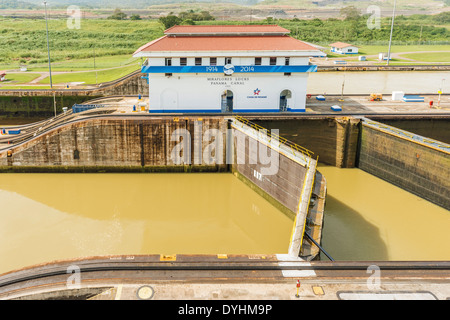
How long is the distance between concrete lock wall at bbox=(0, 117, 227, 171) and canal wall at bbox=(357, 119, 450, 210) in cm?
1033

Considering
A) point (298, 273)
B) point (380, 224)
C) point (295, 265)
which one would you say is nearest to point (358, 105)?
point (380, 224)

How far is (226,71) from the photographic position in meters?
29.1

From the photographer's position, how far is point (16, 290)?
12.9 m

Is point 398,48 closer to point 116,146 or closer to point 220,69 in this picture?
point 220,69

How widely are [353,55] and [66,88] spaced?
197 feet

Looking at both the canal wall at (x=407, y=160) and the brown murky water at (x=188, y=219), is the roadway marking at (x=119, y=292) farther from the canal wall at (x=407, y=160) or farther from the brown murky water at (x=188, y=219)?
the canal wall at (x=407, y=160)

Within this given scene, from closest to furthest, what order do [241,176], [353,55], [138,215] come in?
[138,215], [241,176], [353,55]

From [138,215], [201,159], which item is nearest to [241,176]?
[201,159]

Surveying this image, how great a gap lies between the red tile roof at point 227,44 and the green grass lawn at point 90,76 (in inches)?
902

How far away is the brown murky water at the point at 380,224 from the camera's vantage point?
1886 cm

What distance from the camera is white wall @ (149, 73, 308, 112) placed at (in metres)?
29.6

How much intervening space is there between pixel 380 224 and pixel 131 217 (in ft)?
45.7

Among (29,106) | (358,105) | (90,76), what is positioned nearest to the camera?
(358,105)
